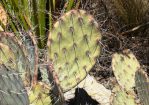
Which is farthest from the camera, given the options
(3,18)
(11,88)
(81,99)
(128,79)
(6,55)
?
(3,18)

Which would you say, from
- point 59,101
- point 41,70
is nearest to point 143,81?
point 59,101

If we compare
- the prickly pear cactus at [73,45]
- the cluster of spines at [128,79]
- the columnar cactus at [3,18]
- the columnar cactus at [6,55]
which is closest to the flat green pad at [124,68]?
the cluster of spines at [128,79]

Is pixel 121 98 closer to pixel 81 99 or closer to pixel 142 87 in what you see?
pixel 142 87

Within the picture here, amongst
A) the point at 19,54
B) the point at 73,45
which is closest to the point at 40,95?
the point at 19,54

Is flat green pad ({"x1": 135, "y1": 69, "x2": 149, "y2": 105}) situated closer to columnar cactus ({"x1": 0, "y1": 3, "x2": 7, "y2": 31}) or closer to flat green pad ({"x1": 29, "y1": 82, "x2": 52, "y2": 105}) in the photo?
flat green pad ({"x1": 29, "y1": 82, "x2": 52, "y2": 105})

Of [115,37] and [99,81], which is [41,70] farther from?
[115,37]

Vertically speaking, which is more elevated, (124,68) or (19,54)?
(19,54)

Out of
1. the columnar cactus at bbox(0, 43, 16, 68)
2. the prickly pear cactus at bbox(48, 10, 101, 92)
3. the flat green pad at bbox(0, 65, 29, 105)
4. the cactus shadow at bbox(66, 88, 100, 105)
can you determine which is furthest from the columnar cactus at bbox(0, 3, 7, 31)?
the flat green pad at bbox(0, 65, 29, 105)
